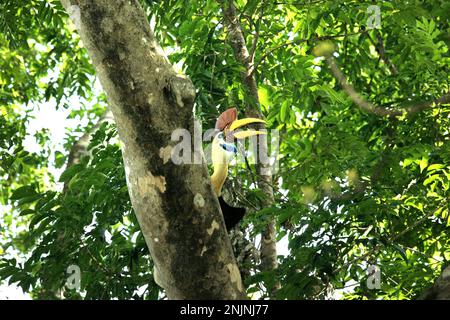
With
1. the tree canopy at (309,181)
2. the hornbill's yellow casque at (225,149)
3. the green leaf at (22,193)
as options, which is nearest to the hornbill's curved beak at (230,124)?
the hornbill's yellow casque at (225,149)

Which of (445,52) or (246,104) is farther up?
(445,52)

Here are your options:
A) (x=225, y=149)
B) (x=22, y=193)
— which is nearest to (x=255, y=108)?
(x=225, y=149)

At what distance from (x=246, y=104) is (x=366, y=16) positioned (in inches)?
44.7

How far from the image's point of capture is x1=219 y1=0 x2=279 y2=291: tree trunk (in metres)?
5.31

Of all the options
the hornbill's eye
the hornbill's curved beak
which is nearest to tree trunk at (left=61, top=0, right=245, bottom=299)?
the hornbill's eye

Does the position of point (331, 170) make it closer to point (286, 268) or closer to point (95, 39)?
A: point (286, 268)

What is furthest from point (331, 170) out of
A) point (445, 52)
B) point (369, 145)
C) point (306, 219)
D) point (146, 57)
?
point (146, 57)

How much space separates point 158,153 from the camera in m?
3.06

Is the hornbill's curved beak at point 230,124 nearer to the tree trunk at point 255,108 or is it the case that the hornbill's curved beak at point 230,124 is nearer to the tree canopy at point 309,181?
the tree canopy at point 309,181

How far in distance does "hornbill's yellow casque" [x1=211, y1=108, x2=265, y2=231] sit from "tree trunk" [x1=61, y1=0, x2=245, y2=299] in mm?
496

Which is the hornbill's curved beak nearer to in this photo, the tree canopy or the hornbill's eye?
the hornbill's eye

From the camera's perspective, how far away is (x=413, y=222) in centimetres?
488

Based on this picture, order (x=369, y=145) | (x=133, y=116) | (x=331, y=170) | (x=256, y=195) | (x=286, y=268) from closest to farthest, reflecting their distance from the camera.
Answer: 1. (x=133, y=116)
2. (x=286, y=268)
3. (x=331, y=170)
4. (x=256, y=195)
5. (x=369, y=145)

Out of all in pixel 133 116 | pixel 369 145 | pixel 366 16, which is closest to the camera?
pixel 133 116
